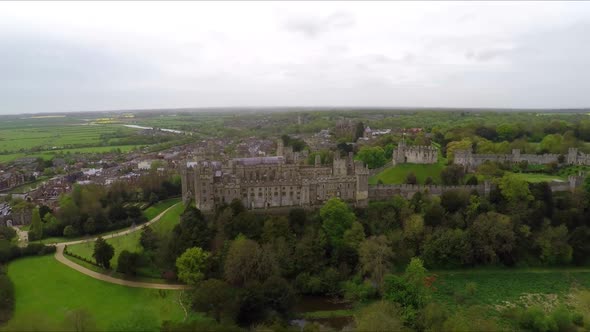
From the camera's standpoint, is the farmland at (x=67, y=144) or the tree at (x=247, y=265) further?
the farmland at (x=67, y=144)

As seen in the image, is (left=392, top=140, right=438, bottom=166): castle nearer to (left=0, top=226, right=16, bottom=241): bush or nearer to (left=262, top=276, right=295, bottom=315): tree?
(left=262, top=276, right=295, bottom=315): tree

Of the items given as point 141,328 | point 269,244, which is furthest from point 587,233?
point 141,328

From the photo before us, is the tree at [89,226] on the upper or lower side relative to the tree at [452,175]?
lower

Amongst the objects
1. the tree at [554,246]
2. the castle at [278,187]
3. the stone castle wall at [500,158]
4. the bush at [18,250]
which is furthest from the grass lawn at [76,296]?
the stone castle wall at [500,158]

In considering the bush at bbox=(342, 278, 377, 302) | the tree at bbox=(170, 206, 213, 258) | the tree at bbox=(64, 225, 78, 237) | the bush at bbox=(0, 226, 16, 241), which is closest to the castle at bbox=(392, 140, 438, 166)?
the bush at bbox=(342, 278, 377, 302)

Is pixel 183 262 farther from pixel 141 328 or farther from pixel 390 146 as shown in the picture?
pixel 390 146

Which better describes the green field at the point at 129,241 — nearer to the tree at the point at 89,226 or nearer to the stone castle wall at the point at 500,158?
the tree at the point at 89,226

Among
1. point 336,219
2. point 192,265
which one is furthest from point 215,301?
point 336,219
